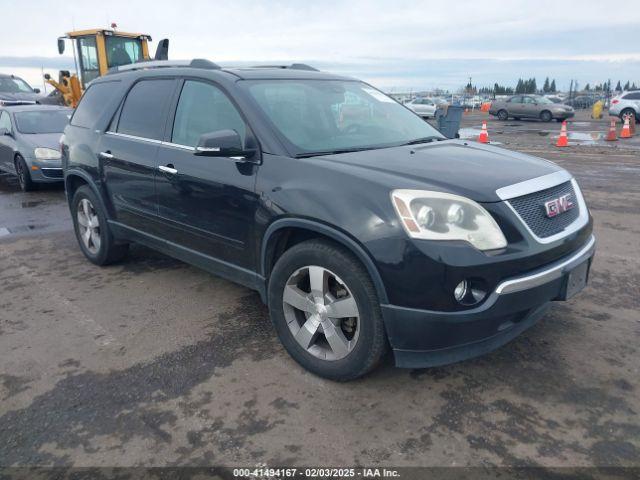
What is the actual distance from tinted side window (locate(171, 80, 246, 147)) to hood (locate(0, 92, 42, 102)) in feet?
52.1

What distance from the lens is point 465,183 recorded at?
2.84 m

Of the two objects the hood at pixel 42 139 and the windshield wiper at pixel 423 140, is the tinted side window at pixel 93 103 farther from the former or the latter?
the hood at pixel 42 139

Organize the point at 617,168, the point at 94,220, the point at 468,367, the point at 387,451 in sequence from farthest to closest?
the point at 617,168 < the point at 94,220 < the point at 468,367 < the point at 387,451

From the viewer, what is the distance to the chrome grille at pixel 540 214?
9.31 feet

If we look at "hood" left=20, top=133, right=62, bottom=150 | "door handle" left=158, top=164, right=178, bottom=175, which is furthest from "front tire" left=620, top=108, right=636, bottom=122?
"door handle" left=158, top=164, right=178, bottom=175

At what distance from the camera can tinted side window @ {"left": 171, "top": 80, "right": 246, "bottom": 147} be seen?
12.0ft

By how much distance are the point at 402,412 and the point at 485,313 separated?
694mm

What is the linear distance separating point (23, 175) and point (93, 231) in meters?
5.24

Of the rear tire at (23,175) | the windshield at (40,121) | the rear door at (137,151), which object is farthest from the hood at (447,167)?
the windshield at (40,121)

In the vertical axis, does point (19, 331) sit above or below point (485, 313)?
below

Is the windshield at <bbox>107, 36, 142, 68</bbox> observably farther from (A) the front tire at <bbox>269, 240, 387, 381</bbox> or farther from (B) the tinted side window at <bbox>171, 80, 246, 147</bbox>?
(A) the front tire at <bbox>269, 240, 387, 381</bbox>

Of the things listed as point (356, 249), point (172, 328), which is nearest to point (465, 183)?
point (356, 249)

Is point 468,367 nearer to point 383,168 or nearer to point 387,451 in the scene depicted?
point 387,451

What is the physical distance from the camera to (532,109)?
2770 centimetres
